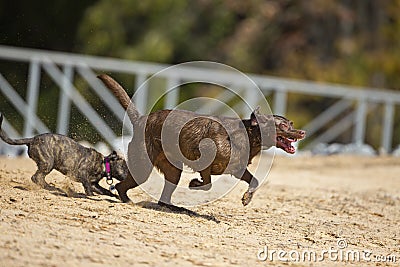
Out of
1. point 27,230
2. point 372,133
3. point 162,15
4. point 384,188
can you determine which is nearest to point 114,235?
point 27,230

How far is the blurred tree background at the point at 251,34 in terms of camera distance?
20.8 m

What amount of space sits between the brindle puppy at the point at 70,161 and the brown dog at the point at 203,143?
0.24 metres

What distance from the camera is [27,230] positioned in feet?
17.5

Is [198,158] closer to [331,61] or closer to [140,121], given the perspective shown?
[140,121]

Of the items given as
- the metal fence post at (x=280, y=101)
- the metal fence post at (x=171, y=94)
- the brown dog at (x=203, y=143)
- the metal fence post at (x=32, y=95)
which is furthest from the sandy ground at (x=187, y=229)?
the metal fence post at (x=280, y=101)

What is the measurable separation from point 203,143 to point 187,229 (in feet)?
2.70

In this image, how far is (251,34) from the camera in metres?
26.0

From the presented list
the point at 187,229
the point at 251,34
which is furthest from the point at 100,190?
the point at 251,34

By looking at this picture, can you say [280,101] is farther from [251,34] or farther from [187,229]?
[251,34]

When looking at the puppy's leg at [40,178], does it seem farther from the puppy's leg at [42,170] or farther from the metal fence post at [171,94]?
the metal fence post at [171,94]

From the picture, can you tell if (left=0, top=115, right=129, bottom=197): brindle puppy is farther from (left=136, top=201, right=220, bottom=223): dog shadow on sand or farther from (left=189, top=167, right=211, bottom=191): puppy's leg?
(left=189, top=167, right=211, bottom=191): puppy's leg

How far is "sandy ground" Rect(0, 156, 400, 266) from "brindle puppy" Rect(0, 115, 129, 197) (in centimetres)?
16

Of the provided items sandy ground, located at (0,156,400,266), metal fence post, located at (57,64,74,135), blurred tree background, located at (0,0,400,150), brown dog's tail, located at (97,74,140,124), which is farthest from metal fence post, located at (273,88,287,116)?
brown dog's tail, located at (97,74,140,124)

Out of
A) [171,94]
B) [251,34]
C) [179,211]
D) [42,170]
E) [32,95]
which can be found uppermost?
[251,34]
